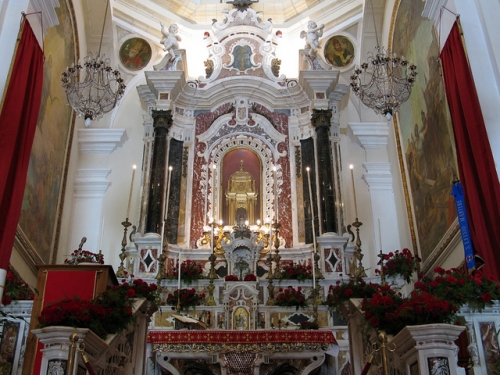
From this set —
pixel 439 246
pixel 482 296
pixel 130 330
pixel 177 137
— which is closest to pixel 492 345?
pixel 482 296

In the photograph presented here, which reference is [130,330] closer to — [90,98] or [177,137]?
[90,98]

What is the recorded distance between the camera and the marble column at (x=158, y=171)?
10109 millimetres

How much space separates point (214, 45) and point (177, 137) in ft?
7.73

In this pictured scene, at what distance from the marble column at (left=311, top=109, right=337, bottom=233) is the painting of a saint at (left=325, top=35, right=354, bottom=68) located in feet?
6.12

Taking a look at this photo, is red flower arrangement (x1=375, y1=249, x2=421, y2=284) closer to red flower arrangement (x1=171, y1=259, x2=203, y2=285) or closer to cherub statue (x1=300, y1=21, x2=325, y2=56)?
red flower arrangement (x1=171, y1=259, x2=203, y2=285)

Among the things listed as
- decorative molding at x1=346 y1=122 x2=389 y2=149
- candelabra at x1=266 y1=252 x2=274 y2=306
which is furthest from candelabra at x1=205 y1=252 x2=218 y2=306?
decorative molding at x1=346 y1=122 x2=389 y2=149

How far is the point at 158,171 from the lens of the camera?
34.7 feet

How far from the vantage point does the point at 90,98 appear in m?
8.09

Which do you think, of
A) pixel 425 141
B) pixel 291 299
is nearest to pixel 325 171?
pixel 425 141

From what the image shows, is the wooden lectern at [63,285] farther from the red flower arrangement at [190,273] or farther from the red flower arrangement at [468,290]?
the red flower arrangement at [190,273]

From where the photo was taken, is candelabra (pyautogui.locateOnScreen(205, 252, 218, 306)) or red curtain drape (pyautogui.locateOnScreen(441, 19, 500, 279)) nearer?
red curtain drape (pyautogui.locateOnScreen(441, 19, 500, 279))

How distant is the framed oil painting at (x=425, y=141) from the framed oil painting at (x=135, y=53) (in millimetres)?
5262

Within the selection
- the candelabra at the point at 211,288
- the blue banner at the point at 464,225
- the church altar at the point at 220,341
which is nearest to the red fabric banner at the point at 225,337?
the church altar at the point at 220,341

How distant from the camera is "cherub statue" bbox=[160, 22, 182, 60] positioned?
1172 centimetres
